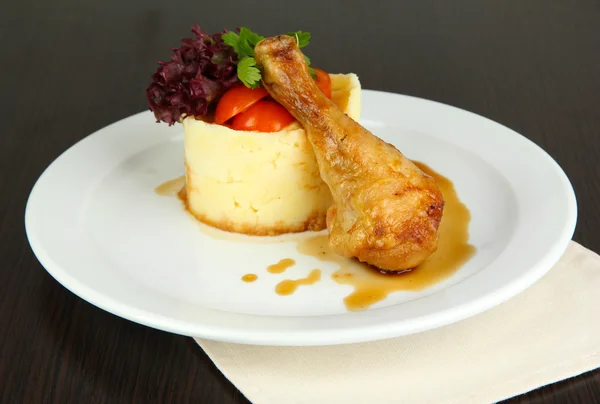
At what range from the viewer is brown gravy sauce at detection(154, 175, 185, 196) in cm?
403

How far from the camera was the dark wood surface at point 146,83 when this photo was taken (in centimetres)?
273

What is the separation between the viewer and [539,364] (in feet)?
8.75

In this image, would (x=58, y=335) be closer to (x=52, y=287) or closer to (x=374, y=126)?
(x=52, y=287)

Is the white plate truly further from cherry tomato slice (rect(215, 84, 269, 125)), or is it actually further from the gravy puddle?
cherry tomato slice (rect(215, 84, 269, 125))

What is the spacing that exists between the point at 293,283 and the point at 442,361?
0.77 meters

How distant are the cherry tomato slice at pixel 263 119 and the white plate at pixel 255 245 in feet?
1.75

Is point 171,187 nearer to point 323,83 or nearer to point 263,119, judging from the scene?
point 263,119

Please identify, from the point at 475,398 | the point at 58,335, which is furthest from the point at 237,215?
the point at 475,398

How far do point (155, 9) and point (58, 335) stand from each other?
427cm

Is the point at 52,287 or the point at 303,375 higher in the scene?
the point at 303,375

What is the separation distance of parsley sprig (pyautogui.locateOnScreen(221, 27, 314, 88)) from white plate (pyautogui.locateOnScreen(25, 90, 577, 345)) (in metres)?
0.75

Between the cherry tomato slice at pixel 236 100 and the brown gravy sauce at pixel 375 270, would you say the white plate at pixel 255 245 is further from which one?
the cherry tomato slice at pixel 236 100

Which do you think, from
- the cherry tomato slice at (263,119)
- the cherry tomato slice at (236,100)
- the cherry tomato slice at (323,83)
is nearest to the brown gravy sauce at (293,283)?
the cherry tomato slice at (263,119)

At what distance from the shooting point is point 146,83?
5.51 meters
